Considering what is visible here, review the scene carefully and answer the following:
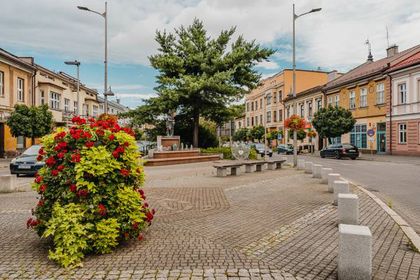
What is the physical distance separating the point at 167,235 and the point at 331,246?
2543 mm

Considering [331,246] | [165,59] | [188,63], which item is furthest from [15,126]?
[331,246]

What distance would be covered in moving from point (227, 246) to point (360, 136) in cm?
3477

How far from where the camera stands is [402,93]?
30.2 meters

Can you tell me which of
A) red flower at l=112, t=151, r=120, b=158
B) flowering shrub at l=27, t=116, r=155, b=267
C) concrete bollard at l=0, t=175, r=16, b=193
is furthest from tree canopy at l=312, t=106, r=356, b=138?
red flower at l=112, t=151, r=120, b=158

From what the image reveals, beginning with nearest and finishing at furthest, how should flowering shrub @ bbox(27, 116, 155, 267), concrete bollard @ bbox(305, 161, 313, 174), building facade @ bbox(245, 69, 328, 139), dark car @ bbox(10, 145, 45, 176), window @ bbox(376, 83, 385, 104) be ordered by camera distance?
flowering shrub @ bbox(27, 116, 155, 267)
dark car @ bbox(10, 145, 45, 176)
concrete bollard @ bbox(305, 161, 313, 174)
window @ bbox(376, 83, 385, 104)
building facade @ bbox(245, 69, 328, 139)

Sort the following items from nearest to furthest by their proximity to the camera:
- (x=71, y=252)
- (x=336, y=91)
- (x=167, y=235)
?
(x=71, y=252), (x=167, y=235), (x=336, y=91)

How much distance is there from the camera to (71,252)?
4215 millimetres

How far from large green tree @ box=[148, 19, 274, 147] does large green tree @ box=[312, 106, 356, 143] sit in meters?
8.48

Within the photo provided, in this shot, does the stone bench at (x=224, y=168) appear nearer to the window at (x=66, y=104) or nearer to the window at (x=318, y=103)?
the window at (x=66, y=104)

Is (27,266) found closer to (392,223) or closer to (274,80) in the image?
(392,223)

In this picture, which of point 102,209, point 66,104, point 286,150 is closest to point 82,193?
point 102,209

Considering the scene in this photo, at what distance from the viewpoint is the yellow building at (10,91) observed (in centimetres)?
2793

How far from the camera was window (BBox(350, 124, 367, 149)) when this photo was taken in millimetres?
35138

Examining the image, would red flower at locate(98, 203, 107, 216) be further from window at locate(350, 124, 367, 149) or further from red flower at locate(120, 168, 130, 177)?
window at locate(350, 124, 367, 149)
